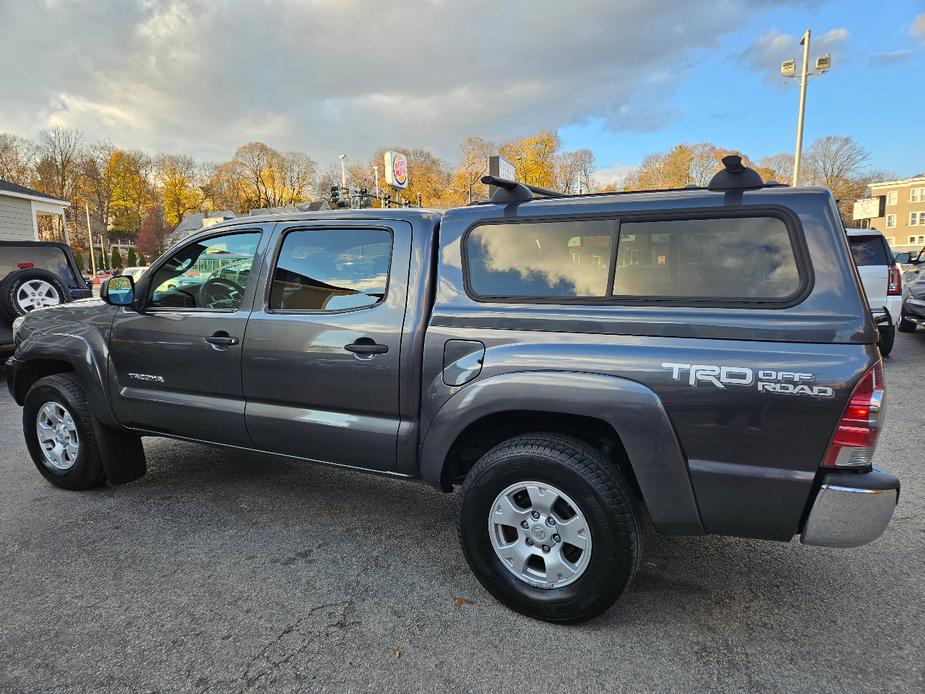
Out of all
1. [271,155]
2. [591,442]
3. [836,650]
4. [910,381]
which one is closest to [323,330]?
[591,442]

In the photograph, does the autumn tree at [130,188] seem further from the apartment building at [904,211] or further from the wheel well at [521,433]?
the apartment building at [904,211]

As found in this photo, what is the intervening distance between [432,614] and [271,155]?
95.5 meters

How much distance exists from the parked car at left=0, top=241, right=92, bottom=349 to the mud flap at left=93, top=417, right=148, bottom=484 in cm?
421

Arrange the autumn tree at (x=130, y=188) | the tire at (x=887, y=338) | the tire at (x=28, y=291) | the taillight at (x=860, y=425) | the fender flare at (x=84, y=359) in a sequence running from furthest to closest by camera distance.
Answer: the autumn tree at (x=130, y=188) → the tire at (x=887, y=338) → the tire at (x=28, y=291) → the fender flare at (x=84, y=359) → the taillight at (x=860, y=425)

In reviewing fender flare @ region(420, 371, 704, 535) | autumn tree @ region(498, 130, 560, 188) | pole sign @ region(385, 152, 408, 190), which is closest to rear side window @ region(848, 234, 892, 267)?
fender flare @ region(420, 371, 704, 535)

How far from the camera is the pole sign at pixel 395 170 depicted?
48.4 meters

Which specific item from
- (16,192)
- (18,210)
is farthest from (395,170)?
(16,192)

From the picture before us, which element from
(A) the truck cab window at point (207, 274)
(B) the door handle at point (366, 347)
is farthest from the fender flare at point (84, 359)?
(B) the door handle at point (366, 347)

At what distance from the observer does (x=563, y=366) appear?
2461 mm

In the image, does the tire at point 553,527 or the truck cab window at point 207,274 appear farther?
the truck cab window at point 207,274

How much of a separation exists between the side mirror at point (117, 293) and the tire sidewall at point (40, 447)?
2.72 ft

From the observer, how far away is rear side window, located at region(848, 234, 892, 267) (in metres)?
8.27

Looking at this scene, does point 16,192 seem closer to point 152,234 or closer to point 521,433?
point 521,433

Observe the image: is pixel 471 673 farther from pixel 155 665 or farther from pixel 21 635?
pixel 21 635
